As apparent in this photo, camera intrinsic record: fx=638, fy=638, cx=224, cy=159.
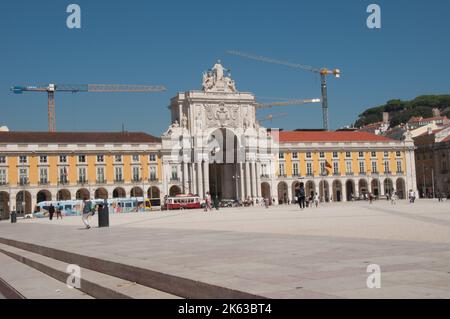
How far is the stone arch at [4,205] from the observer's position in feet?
275

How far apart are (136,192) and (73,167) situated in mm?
9622

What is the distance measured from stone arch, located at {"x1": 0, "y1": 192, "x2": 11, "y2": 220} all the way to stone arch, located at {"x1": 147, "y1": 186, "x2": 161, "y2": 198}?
1953 centimetres

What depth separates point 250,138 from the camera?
9875 centimetres

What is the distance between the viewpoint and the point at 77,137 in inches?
3615

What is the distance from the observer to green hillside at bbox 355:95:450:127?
155 meters

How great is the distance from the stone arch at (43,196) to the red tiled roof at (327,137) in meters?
37.4

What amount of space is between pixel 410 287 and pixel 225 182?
9559 centimetres

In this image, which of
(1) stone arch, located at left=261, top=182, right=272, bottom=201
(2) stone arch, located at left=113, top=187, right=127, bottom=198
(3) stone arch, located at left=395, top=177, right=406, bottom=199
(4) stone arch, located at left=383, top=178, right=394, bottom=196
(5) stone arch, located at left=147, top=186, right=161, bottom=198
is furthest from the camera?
(4) stone arch, located at left=383, top=178, right=394, bottom=196

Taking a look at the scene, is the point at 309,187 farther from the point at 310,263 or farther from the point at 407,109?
the point at 310,263

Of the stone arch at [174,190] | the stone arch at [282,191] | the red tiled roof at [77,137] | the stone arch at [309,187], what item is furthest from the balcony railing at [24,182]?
the stone arch at [309,187]

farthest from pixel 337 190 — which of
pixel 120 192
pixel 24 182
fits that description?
pixel 24 182

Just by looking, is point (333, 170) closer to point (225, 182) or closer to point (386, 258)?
point (225, 182)

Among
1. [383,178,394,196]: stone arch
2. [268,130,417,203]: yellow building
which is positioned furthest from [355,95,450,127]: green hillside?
[383,178,394,196]: stone arch

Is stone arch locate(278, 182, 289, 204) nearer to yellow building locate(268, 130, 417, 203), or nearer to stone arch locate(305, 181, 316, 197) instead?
yellow building locate(268, 130, 417, 203)
